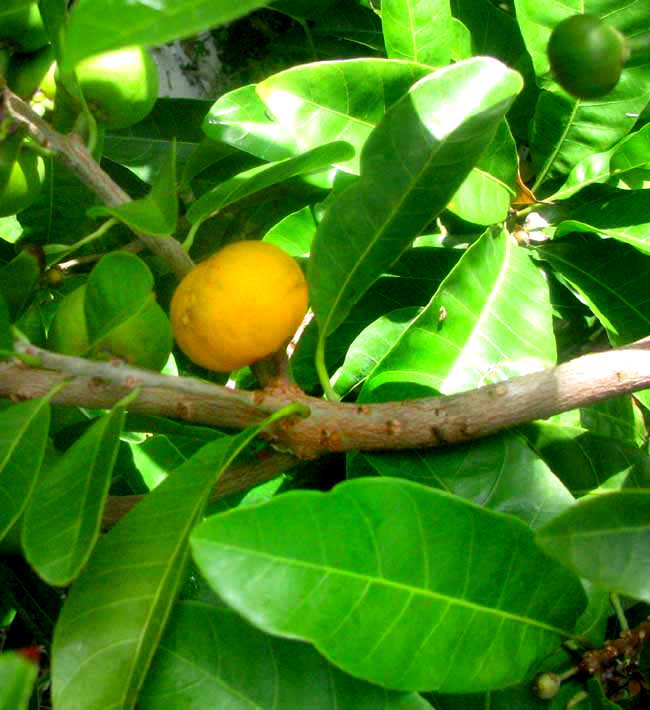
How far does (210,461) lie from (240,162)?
0.67m

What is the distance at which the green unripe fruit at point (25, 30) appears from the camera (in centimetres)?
100

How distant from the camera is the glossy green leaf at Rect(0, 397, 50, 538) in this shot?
885 mm

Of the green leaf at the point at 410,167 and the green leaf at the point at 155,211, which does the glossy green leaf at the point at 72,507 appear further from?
the green leaf at the point at 410,167

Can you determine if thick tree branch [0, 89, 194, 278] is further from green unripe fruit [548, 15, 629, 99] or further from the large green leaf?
the large green leaf

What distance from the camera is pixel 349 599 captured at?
2.50 feet

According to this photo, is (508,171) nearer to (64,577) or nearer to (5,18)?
(5,18)

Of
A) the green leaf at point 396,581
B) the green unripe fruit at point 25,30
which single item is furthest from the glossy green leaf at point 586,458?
the green unripe fruit at point 25,30

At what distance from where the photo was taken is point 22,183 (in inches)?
42.9

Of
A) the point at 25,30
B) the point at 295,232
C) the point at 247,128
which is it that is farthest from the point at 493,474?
the point at 25,30

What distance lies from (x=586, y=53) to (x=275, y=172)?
0.40 m

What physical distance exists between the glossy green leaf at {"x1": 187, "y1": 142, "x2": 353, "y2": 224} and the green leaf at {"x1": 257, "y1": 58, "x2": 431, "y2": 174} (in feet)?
0.46

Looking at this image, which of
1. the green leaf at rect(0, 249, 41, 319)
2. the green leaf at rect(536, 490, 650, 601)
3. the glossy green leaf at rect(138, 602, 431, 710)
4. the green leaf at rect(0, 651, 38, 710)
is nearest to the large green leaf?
the green leaf at rect(536, 490, 650, 601)

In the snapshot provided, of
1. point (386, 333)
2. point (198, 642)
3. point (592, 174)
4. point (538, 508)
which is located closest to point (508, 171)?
point (592, 174)

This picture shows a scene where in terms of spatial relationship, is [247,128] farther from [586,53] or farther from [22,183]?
[586,53]
